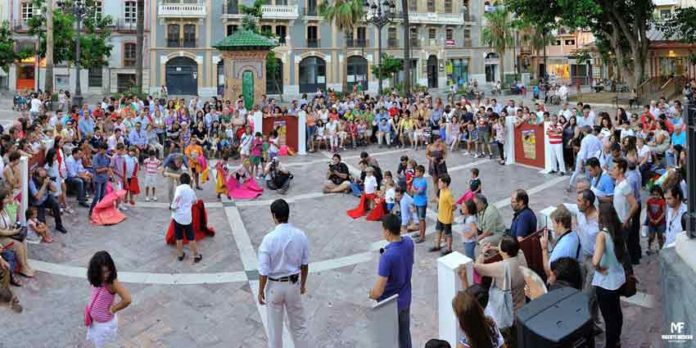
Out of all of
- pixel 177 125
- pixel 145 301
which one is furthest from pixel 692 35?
pixel 145 301

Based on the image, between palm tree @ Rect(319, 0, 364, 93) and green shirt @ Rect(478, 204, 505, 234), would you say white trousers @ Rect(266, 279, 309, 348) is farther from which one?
palm tree @ Rect(319, 0, 364, 93)

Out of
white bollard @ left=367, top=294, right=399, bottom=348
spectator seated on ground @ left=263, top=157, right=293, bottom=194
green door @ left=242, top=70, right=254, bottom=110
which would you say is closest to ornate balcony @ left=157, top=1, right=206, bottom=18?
green door @ left=242, top=70, right=254, bottom=110

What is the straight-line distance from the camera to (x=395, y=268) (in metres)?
6.29

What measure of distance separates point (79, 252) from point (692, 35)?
92.1 ft

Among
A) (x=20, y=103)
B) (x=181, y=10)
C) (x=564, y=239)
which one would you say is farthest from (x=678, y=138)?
(x=181, y=10)

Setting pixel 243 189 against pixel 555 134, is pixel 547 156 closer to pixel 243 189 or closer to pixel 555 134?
pixel 555 134

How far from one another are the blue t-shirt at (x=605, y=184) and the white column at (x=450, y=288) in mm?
4807

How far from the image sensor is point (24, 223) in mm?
10594

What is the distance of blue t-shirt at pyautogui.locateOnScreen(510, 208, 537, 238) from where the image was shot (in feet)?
26.0

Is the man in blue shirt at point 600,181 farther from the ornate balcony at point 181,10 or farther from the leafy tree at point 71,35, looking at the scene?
the ornate balcony at point 181,10

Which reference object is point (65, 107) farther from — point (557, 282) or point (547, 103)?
point (557, 282)

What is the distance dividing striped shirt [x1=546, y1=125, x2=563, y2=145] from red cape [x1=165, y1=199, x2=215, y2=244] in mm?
9672

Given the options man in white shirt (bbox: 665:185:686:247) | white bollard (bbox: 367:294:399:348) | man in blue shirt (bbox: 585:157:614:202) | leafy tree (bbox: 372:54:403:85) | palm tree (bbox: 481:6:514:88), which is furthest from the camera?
palm tree (bbox: 481:6:514:88)

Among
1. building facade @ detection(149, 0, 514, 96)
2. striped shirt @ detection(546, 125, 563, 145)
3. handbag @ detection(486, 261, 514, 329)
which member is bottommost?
handbag @ detection(486, 261, 514, 329)
